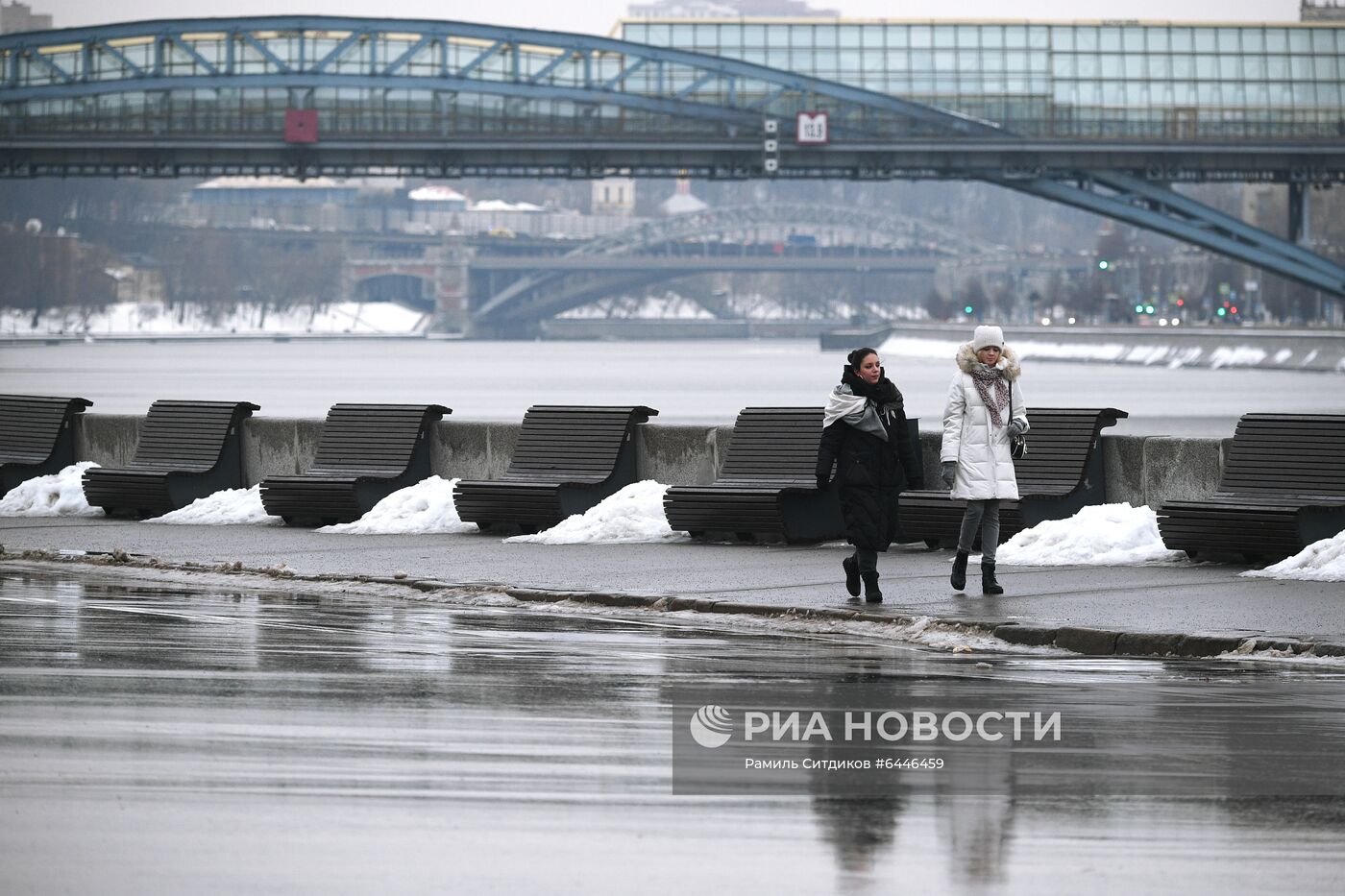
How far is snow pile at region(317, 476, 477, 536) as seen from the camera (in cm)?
1780

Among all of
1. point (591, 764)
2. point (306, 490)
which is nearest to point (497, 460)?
point (306, 490)

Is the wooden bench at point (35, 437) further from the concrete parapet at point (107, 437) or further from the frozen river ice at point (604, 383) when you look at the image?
the frozen river ice at point (604, 383)

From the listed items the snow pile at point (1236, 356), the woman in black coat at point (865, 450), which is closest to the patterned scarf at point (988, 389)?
the woman in black coat at point (865, 450)

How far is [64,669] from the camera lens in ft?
32.1

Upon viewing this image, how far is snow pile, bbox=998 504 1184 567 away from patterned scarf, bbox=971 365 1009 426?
1720 millimetres

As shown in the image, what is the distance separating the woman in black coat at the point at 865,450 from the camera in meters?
12.7

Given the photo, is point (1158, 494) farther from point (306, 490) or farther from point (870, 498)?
point (306, 490)

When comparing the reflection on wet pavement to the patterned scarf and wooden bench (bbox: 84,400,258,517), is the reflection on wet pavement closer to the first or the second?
the patterned scarf

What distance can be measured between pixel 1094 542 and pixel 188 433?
8.40 m

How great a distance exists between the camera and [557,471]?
17.7 m

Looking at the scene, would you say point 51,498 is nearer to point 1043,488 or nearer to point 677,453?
point 677,453

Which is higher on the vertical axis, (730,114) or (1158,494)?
(730,114)

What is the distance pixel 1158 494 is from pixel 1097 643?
4.87m

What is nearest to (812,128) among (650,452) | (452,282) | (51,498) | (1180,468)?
(51,498)
